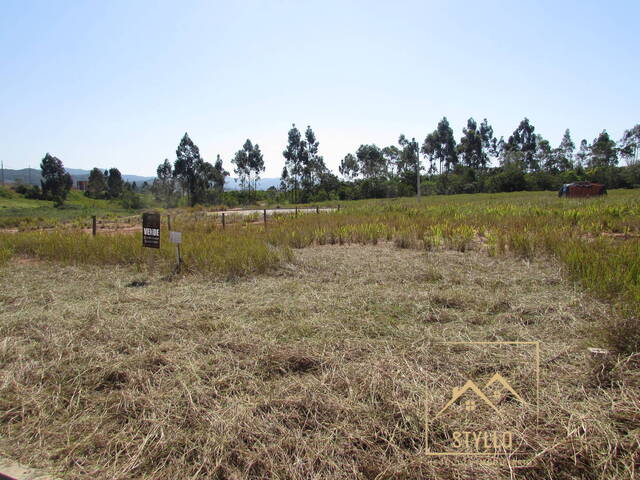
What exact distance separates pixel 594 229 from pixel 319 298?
28.0 ft

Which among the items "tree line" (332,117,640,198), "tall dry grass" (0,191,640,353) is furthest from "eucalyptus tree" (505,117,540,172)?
"tall dry grass" (0,191,640,353)

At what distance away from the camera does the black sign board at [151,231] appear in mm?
6348

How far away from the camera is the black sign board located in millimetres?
6348

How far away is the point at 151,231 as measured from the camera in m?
6.37

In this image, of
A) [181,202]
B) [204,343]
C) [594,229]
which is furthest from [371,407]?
[181,202]

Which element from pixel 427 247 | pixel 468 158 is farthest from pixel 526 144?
pixel 427 247

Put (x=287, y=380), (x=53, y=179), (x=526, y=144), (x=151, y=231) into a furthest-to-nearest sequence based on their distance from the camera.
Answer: (x=526, y=144) → (x=53, y=179) → (x=151, y=231) → (x=287, y=380)

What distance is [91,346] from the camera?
10.7 feet

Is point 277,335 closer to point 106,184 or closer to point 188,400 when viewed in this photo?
point 188,400

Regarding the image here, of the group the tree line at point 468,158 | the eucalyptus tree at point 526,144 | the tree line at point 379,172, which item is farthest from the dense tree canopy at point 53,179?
the eucalyptus tree at point 526,144

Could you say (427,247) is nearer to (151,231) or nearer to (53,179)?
(151,231)
